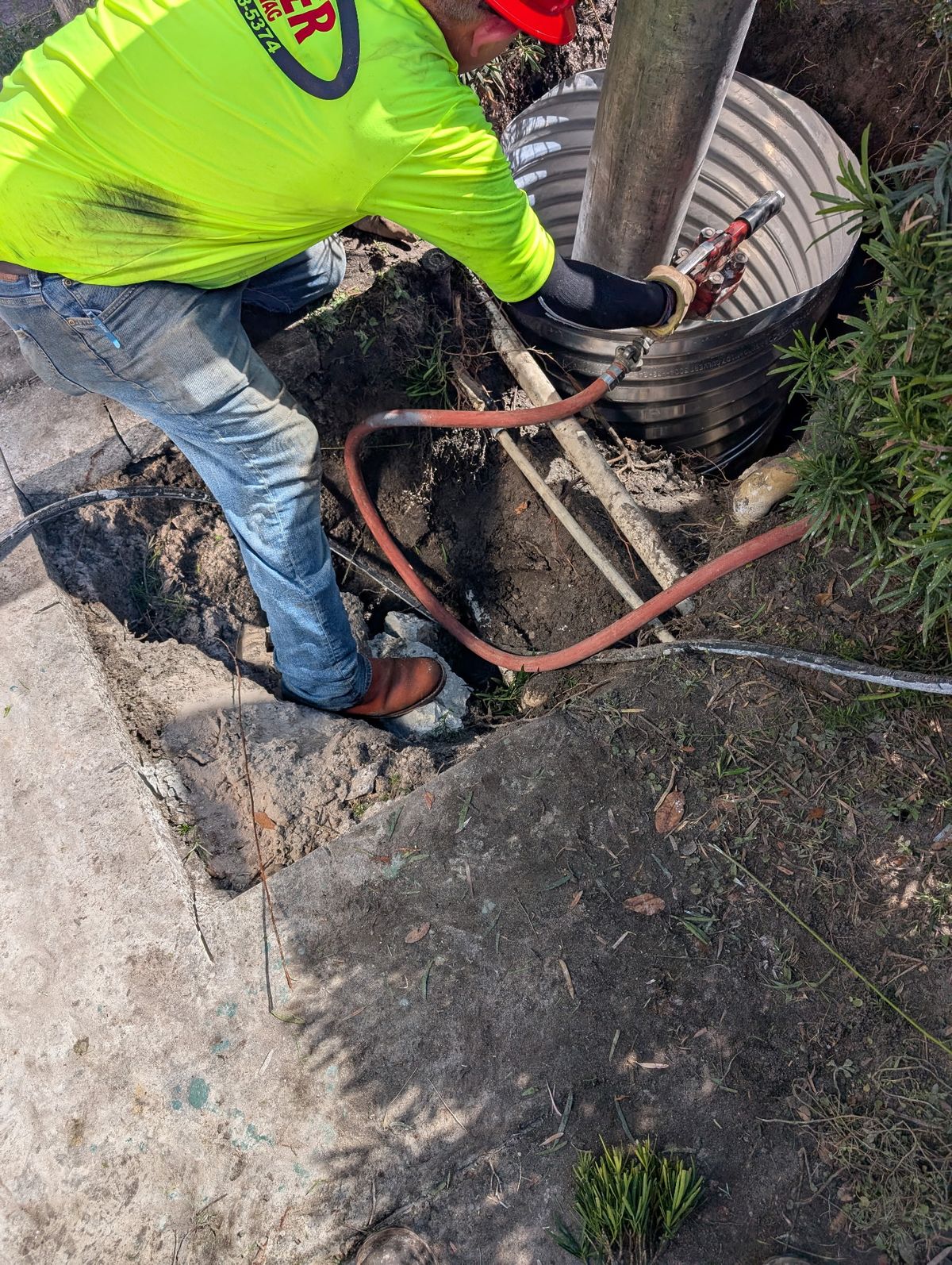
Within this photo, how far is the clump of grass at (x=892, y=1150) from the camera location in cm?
158

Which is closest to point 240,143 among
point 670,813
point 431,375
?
point 431,375

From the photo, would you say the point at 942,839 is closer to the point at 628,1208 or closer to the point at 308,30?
the point at 628,1208

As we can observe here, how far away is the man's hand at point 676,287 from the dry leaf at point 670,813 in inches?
48.9

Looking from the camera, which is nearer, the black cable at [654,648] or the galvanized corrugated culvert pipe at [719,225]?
the black cable at [654,648]

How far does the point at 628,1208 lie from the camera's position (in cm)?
159

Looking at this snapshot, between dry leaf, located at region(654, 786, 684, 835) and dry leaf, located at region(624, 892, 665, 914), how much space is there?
165mm

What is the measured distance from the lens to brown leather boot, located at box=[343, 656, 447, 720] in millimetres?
2627

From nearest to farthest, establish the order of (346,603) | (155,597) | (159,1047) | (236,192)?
(236,192), (159,1047), (155,597), (346,603)

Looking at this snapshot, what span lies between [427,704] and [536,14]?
6.20 feet

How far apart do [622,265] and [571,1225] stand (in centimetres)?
267

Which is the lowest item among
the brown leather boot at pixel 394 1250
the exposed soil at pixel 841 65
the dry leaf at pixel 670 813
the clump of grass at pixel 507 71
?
the dry leaf at pixel 670 813

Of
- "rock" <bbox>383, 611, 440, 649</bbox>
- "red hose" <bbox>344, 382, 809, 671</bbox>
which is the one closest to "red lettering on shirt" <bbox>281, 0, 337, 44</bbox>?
"red hose" <bbox>344, 382, 809, 671</bbox>

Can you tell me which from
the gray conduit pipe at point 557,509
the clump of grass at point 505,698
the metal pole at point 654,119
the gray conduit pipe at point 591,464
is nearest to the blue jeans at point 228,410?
the clump of grass at point 505,698

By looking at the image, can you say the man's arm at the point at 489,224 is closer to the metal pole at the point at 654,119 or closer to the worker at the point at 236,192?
the worker at the point at 236,192
